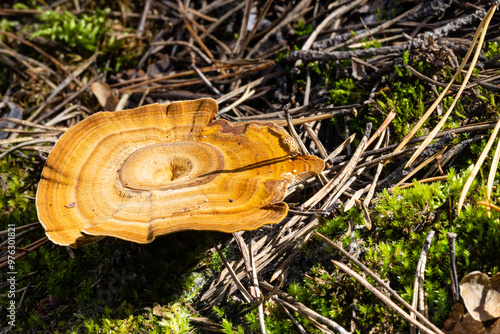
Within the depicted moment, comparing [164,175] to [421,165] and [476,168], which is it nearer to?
[421,165]

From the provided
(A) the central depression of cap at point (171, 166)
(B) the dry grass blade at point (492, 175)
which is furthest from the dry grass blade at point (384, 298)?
(A) the central depression of cap at point (171, 166)

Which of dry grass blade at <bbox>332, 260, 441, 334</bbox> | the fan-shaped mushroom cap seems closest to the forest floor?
dry grass blade at <bbox>332, 260, 441, 334</bbox>

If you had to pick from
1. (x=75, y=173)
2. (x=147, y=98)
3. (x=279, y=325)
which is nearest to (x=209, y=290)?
(x=279, y=325)

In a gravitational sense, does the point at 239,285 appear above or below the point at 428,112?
below

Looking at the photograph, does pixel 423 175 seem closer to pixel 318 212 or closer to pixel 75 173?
pixel 318 212

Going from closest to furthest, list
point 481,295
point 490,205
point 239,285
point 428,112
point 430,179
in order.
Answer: point 481,295
point 490,205
point 239,285
point 430,179
point 428,112

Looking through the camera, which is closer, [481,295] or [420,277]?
[481,295]

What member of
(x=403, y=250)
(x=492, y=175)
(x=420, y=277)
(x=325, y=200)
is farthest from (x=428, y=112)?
(x=420, y=277)
